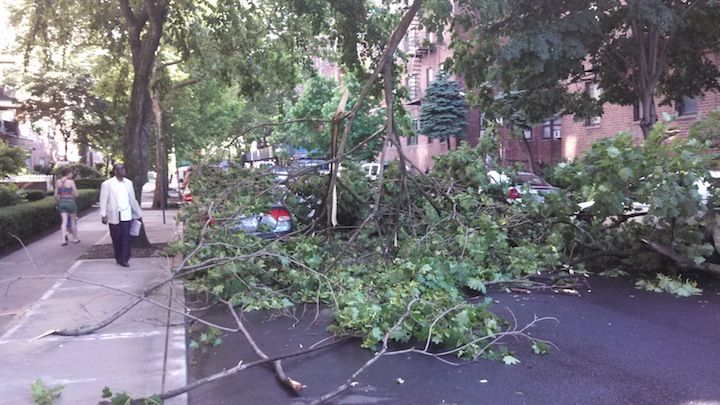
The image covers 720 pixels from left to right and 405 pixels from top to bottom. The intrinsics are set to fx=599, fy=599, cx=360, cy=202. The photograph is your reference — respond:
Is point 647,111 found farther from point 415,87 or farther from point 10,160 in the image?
point 415,87

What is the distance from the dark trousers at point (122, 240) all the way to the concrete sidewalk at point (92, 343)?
1.66 feet

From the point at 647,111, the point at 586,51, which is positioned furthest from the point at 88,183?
the point at 647,111

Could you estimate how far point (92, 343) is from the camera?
18.2ft

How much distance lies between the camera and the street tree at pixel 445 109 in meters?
30.0

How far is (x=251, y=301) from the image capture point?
6480 mm

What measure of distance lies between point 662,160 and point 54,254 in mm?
10066

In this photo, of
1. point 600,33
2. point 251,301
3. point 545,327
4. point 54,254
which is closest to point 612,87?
point 600,33

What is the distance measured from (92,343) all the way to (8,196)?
10295 mm

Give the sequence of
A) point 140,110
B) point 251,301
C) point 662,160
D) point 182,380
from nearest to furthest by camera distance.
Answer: point 182,380
point 251,301
point 662,160
point 140,110

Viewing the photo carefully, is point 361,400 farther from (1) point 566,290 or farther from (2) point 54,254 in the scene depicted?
(2) point 54,254

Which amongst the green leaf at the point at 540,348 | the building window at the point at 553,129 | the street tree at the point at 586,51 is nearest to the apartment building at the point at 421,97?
the building window at the point at 553,129

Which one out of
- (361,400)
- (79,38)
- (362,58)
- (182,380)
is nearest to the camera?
(361,400)

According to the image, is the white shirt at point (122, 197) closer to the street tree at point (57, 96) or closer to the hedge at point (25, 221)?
the hedge at point (25, 221)

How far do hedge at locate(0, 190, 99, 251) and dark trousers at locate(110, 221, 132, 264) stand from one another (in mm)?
1658
